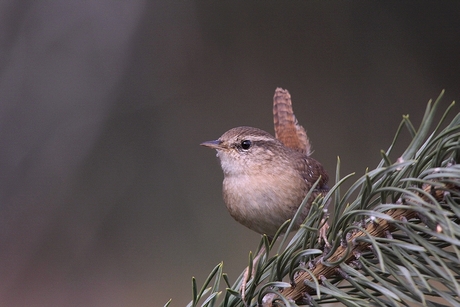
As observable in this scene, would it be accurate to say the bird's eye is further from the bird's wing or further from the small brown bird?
the bird's wing

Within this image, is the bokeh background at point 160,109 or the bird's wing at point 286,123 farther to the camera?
the bokeh background at point 160,109

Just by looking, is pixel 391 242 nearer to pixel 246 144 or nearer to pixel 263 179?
pixel 263 179

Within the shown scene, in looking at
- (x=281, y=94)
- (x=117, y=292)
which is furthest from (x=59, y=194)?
(x=281, y=94)

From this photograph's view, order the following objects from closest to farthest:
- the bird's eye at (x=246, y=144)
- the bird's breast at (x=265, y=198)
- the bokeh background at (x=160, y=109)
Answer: the bird's breast at (x=265, y=198), the bird's eye at (x=246, y=144), the bokeh background at (x=160, y=109)

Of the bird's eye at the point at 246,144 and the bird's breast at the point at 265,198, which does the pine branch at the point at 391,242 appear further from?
the bird's eye at the point at 246,144

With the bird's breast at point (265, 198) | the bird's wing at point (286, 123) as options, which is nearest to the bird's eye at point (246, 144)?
the bird's breast at point (265, 198)

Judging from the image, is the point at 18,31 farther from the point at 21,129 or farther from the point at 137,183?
the point at 137,183

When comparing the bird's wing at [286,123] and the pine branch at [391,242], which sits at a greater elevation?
the bird's wing at [286,123]
